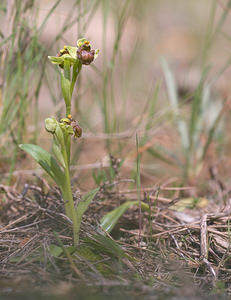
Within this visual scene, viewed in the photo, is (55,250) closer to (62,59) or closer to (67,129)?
(67,129)

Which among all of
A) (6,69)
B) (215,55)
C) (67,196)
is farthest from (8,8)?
(215,55)

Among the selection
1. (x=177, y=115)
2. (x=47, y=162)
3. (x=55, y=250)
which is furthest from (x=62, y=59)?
(x=177, y=115)

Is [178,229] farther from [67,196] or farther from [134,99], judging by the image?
[134,99]

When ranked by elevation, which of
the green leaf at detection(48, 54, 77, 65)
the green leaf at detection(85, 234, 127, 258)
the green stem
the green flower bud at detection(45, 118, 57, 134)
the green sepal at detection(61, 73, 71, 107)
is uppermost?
the green leaf at detection(48, 54, 77, 65)

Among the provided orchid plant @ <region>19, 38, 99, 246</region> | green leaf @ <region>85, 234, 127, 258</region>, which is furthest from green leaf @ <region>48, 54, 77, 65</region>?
green leaf @ <region>85, 234, 127, 258</region>

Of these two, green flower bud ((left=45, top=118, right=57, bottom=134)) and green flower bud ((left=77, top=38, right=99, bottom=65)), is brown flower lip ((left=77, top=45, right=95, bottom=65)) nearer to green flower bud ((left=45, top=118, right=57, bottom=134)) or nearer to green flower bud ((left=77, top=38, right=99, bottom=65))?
green flower bud ((left=77, top=38, right=99, bottom=65))

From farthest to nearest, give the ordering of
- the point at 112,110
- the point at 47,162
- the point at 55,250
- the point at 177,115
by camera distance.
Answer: the point at 177,115, the point at 112,110, the point at 47,162, the point at 55,250
